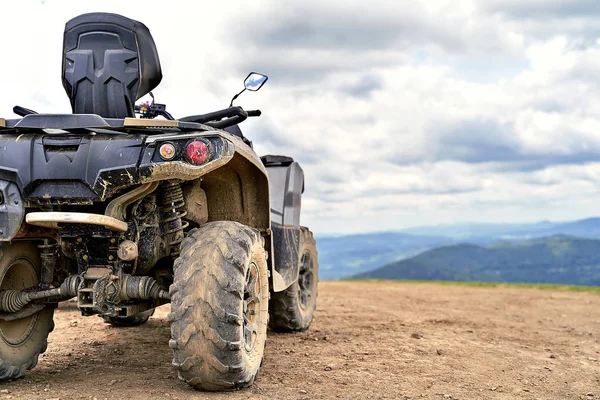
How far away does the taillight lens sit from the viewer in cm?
363

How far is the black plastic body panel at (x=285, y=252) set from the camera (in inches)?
238

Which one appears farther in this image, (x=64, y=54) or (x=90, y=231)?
(x=64, y=54)

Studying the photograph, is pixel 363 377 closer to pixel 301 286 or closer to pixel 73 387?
pixel 73 387

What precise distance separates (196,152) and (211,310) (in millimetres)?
898

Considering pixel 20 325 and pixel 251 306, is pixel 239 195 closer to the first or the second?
pixel 251 306

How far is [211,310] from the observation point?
3.63m

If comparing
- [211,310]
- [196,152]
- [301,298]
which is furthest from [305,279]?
[196,152]

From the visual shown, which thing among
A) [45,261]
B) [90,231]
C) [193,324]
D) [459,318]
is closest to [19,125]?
[90,231]

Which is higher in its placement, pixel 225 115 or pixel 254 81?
pixel 254 81

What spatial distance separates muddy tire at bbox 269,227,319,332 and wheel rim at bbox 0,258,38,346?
8.75 feet

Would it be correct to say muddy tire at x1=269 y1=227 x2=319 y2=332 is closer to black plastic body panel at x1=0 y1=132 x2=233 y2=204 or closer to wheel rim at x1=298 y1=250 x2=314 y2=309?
wheel rim at x1=298 y1=250 x2=314 y2=309

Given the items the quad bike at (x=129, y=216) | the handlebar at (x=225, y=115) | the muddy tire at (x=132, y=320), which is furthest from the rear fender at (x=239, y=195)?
the muddy tire at (x=132, y=320)

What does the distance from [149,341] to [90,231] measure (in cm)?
260

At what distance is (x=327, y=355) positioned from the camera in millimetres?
5562
